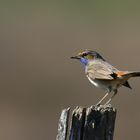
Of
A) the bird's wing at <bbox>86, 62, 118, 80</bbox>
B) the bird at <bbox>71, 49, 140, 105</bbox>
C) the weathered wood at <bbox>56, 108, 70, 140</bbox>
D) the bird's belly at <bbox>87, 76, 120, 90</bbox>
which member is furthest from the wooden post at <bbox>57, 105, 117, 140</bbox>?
the bird's belly at <bbox>87, 76, 120, 90</bbox>

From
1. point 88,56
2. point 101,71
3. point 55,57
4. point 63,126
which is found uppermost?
point 55,57

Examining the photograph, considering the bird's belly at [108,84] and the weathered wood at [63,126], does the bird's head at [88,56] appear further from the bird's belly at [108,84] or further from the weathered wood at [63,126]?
the weathered wood at [63,126]

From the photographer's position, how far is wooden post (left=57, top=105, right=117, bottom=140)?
28.4 feet

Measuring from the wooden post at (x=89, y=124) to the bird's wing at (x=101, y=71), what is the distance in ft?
8.12

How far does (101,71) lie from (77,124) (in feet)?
9.90

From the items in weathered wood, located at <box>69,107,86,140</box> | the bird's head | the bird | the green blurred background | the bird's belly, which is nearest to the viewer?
weathered wood, located at <box>69,107,86,140</box>

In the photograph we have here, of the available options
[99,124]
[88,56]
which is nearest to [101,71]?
[88,56]

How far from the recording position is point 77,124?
343 inches

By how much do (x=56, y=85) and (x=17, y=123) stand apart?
2.09 m

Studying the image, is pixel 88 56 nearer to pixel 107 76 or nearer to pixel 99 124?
pixel 107 76

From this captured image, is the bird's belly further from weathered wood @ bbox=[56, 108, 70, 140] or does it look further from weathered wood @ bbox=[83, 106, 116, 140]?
A: weathered wood @ bbox=[56, 108, 70, 140]

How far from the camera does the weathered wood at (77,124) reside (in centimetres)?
866

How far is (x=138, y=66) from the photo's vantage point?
20281mm

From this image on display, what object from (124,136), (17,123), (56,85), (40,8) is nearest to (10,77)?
(56,85)
